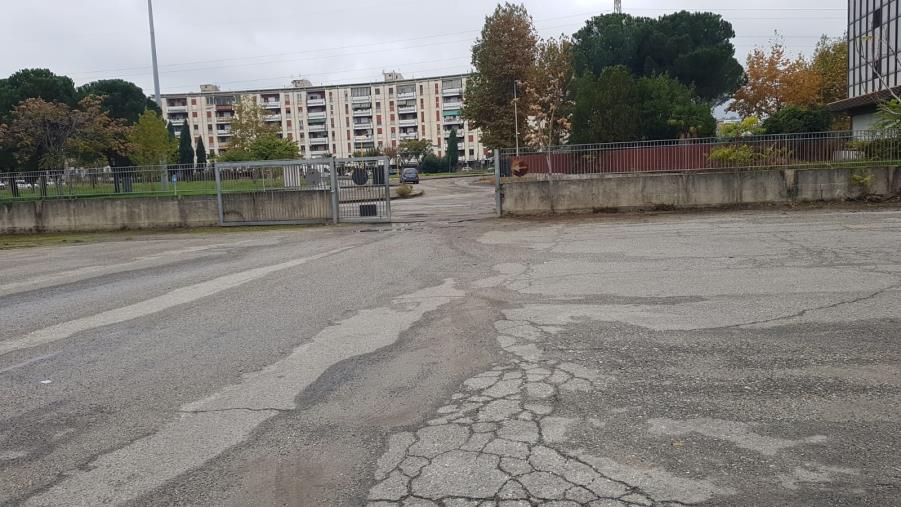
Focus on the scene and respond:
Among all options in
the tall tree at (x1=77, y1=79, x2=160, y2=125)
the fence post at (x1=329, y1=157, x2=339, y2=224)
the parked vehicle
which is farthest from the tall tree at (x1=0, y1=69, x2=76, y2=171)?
the fence post at (x1=329, y1=157, x2=339, y2=224)

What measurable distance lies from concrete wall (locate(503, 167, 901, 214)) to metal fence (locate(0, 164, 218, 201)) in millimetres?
10795

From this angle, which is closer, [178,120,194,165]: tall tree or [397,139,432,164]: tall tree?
[178,120,194,165]: tall tree

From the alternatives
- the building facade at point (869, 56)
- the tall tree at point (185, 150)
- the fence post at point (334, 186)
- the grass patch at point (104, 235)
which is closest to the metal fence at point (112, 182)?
the grass patch at point (104, 235)

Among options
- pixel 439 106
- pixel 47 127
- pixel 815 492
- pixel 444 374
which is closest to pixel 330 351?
pixel 444 374

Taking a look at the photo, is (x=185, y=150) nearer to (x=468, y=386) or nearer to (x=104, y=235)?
(x=104, y=235)

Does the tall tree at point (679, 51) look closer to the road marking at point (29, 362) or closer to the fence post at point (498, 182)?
the fence post at point (498, 182)

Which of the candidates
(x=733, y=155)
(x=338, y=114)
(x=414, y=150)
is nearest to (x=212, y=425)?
(x=733, y=155)

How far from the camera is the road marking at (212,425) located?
4.13 m

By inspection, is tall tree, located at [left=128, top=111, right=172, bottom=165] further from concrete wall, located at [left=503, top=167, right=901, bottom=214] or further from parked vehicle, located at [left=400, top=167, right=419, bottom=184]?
concrete wall, located at [left=503, top=167, right=901, bottom=214]

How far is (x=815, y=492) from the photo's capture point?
3754mm

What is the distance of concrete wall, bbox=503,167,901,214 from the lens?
21.2 metres

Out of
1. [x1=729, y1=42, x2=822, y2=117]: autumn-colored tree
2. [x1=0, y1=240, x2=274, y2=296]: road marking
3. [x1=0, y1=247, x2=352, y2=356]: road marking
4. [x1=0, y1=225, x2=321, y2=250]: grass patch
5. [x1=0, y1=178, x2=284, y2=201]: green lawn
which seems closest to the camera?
[x1=0, y1=247, x2=352, y2=356]: road marking

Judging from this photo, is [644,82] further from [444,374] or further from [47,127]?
[444,374]

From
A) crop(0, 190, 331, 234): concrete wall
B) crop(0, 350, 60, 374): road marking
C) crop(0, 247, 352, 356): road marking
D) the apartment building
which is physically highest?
the apartment building
